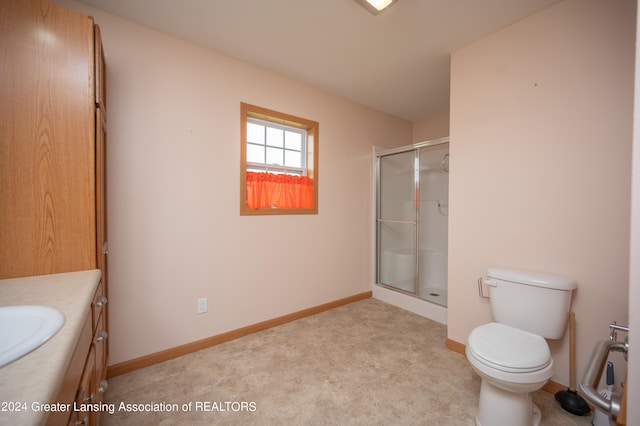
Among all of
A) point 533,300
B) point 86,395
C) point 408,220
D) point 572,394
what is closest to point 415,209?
point 408,220

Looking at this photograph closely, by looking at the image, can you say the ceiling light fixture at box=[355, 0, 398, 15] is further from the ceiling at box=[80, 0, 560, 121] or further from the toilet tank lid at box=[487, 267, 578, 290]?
the toilet tank lid at box=[487, 267, 578, 290]

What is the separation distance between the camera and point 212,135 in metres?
2.14

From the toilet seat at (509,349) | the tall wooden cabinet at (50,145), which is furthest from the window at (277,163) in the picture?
the toilet seat at (509,349)

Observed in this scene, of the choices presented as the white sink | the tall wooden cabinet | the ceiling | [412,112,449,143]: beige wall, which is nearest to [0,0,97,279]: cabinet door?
the tall wooden cabinet

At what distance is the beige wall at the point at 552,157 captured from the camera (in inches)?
57.2

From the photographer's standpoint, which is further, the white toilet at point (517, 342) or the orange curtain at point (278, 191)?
the orange curtain at point (278, 191)

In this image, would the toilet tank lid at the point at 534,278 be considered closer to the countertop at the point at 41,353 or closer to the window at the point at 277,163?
the window at the point at 277,163

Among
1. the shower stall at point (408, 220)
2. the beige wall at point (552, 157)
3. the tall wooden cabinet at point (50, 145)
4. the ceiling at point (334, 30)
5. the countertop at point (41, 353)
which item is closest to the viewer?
the countertop at point (41, 353)

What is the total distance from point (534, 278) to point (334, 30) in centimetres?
209

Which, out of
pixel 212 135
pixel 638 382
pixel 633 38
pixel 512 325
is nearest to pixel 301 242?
pixel 212 135

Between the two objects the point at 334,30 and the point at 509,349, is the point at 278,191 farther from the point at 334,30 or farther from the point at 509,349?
the point at 509,349

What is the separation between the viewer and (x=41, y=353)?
61cm

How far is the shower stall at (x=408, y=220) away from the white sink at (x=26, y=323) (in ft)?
9.59

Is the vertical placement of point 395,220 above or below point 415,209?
below
